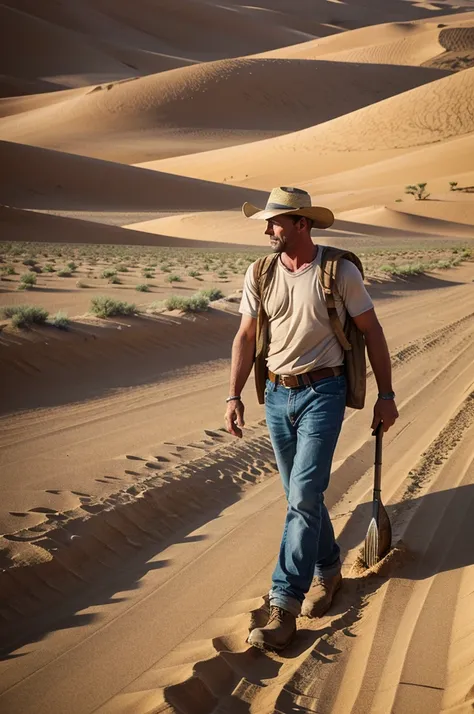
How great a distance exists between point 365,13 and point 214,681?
20366 cm

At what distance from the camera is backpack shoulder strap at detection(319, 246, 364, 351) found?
395 centimetres

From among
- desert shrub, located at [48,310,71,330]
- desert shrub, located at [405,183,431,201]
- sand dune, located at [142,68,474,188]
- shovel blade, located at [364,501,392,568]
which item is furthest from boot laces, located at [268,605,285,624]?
sand dune, located at [142,68,474,188]

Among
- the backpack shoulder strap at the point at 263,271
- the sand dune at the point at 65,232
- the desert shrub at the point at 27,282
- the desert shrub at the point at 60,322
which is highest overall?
the sand dune at the point at 65,232

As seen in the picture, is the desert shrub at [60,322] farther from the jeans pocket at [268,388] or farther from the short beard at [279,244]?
the short beard at [279,244]

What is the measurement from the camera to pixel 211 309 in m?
13.4

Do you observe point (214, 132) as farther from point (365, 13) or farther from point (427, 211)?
point (365, 13)

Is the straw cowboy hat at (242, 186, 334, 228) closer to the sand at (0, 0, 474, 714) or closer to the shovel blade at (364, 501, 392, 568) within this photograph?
the shovel blade at (364, 501, 392, 568)

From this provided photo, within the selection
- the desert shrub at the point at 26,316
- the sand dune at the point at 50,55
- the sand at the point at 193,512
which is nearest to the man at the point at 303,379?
the sand at the point at 193,512

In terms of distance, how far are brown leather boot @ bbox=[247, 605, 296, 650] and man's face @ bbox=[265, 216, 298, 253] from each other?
Answer: 1859 millimetres

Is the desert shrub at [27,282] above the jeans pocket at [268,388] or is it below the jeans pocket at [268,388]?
above

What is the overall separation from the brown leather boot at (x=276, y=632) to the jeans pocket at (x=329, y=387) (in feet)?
3.65

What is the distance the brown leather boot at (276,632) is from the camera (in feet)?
12.2

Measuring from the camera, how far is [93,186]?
5481 cm

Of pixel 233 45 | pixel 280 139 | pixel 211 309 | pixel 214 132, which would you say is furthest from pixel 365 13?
pixel 211 309
